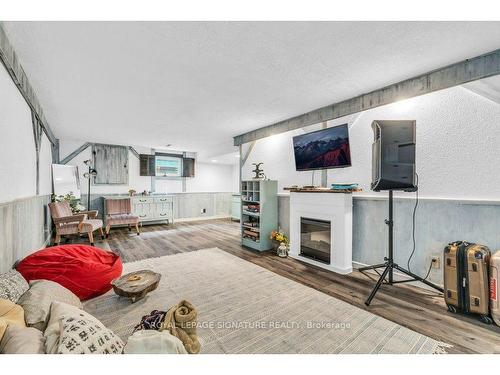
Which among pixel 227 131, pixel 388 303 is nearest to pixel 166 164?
pixel 227 131

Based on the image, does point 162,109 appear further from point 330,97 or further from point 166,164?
point 166,164

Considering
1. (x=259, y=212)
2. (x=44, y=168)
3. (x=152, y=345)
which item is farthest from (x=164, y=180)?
(x=152, y=345)

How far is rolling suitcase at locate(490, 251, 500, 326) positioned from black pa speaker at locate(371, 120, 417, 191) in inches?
33.5

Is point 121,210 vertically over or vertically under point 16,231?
under

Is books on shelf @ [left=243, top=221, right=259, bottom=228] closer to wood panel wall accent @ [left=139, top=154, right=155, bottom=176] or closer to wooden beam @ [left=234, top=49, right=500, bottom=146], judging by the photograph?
wooden beam @ [left=234, top=49, right=500, bottom=146]

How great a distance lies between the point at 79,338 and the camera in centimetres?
100

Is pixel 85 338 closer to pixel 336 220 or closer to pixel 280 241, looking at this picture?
pixel 336 220

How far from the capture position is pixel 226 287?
2.70m

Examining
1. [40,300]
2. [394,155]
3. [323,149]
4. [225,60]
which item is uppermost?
[225,60]

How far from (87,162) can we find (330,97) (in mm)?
6258

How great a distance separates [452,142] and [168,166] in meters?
7.39

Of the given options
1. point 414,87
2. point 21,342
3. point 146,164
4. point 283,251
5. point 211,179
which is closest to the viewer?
point 21,342

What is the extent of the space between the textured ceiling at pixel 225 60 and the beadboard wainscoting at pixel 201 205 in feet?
15.3

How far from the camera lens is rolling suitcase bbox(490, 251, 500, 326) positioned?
1910 millimetres
